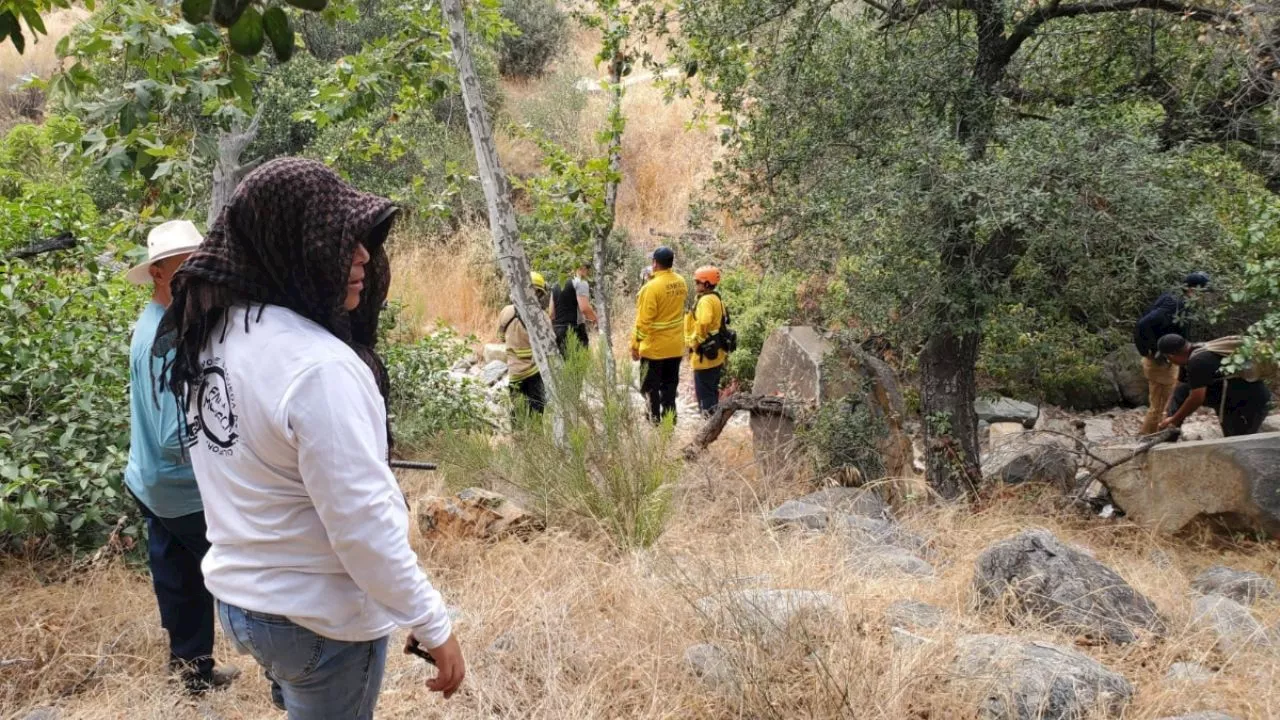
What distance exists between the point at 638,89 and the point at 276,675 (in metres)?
19.6

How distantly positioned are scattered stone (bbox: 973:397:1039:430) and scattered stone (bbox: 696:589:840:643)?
6775 millimetres

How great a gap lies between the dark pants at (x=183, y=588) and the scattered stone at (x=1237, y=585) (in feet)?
14.0

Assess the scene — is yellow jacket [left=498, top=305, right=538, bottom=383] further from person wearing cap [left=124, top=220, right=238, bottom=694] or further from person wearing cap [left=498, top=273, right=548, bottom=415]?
person wearing cap [left=124, top=220, right=238, bottom=694]

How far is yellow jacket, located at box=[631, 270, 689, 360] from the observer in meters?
7.93

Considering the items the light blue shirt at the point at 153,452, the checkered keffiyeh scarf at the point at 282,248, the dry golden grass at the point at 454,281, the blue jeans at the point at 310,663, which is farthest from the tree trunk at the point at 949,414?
the dry golden grass at the point at 454,281

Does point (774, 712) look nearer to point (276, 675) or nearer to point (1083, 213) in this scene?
point (276, 675)

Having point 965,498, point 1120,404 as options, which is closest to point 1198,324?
point 1120,404

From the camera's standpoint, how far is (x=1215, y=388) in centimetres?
740

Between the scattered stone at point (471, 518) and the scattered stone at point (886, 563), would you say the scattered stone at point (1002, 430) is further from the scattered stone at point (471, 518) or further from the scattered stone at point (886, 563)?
the scattered stone at point (471, 518)

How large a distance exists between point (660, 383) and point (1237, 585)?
179 inches

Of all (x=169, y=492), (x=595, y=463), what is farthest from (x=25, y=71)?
(x=169, y=492)

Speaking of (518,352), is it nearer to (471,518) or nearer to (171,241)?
(471,518)

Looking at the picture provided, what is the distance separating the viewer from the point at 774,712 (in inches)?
114

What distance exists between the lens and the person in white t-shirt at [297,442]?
1772 millimetres
